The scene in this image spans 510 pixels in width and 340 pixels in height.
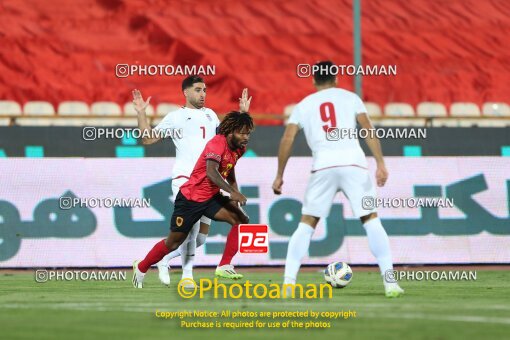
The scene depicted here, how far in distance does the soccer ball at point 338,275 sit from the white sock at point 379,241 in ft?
5.31

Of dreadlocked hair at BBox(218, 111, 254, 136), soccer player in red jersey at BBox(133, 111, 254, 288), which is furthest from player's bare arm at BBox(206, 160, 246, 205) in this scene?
dreadlocked hair at BBox(218, 111, 254, 136)

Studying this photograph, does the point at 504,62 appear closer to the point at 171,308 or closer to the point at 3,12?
the point at 3,12

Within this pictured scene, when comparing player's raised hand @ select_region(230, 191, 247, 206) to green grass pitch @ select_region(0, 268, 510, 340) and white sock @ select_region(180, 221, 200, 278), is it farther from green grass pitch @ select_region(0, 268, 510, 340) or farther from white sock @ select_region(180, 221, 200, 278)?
white sock @ select_region(180, 221, 200, 278)

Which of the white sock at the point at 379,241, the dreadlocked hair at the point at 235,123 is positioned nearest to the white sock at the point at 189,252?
the dreadlocked hair at the point at 235,123

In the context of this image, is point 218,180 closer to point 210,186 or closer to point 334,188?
point 210,186

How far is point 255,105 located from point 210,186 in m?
23.1

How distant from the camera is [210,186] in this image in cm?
1222

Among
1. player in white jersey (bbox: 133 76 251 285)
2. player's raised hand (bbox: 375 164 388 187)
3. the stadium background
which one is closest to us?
player's raised hand (bbox: 375 164 388 187)

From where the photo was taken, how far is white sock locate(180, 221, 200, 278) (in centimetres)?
1277

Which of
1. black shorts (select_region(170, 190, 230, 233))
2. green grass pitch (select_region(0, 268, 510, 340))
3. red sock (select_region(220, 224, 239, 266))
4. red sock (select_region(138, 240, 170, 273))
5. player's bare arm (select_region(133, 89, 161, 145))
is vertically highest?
player's bare arm (select_region(133, 89, 161, 145))

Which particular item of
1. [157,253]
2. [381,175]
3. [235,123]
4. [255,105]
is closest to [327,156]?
[381,175]

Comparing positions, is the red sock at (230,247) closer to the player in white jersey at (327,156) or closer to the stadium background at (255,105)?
the player in white jersey at (327,156)

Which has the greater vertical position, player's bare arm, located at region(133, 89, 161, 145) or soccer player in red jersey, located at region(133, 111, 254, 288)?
player's bare arm, located at region(133, 89, 161, 145)

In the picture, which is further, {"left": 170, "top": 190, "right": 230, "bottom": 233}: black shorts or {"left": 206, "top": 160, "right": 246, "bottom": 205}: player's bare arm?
{"left": 170, "top": 190, "right": 230, "bottom": 233}: black shorts
